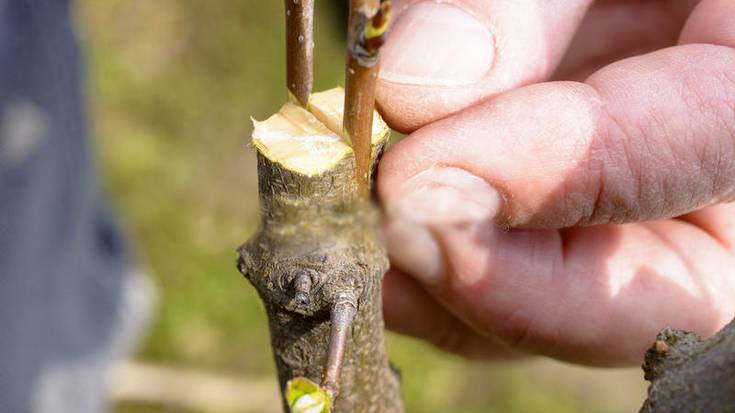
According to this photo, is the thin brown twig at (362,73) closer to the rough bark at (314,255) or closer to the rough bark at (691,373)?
the rough bark at (314,255)

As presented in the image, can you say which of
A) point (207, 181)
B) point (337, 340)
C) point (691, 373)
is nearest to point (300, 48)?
point (337, 340)

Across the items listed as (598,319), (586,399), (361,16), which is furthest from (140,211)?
(361,16)

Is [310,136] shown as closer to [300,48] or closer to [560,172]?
[300,48]

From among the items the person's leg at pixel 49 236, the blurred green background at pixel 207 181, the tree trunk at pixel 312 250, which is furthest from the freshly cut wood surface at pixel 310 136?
the blurred green background at pixel 207 181

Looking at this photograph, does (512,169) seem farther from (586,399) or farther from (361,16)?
(586,399)

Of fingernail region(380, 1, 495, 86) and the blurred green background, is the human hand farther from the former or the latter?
the blurred green background

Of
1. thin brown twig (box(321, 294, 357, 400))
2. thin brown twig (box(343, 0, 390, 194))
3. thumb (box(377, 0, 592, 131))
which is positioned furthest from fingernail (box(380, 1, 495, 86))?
thin brown twig (box(321, 294, 357, 400))
